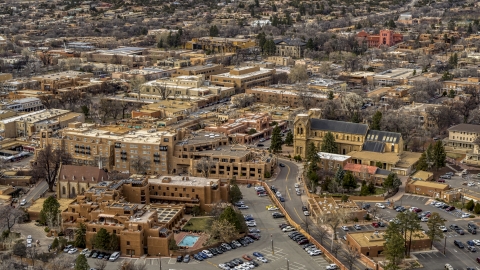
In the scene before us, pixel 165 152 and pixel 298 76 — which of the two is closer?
pixel 165 152

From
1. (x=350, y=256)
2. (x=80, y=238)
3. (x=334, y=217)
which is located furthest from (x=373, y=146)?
(x=80, y=238)

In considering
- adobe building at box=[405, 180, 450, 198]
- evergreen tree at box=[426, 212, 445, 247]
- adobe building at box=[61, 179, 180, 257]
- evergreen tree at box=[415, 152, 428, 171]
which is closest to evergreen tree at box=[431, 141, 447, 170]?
evergreen tree at box=[415, 152, 428, 171]

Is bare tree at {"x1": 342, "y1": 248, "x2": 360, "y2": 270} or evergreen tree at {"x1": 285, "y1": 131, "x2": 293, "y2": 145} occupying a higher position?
evergreen tree at {"x1": 285, "y1": 131, "x2": 293, "y2": 145}

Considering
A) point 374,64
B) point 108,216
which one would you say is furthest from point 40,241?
point 374,64

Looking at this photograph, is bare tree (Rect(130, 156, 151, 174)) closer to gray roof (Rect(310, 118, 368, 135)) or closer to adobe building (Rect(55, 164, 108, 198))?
adobe building (Rect(55, 164, 108, 198))

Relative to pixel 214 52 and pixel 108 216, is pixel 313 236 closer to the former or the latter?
pixel 108 216

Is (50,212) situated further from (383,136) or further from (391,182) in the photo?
(383,136)
